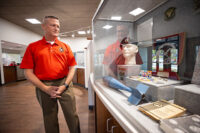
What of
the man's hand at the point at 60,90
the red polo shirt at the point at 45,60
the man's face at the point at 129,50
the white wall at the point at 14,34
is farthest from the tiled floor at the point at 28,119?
the white wall at the point at 14,34

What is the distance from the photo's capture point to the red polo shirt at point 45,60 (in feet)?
3.22

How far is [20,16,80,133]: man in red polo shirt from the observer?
0.98 metres

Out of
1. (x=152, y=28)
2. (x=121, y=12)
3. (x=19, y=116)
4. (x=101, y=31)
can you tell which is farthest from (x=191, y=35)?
(x=19, y=116)

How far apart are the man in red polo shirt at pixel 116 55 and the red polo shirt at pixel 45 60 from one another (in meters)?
0.51

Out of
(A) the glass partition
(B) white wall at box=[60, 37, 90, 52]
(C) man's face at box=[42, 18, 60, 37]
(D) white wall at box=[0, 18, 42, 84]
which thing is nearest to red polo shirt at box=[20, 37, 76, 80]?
(C) man's face at box=[42, 18, 60, 37]

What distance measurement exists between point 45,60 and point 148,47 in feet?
3.18

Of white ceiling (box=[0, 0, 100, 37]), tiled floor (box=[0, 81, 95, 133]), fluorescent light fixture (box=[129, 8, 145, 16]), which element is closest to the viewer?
fluorescent light fixture (box=[129, 8, 145, 16])

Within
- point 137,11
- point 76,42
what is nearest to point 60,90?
point 137,11

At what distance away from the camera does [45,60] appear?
39.3 inches

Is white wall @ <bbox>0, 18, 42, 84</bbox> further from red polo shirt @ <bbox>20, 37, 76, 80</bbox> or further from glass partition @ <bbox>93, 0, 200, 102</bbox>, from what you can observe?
glass partition @ <bbox>93, 0, 200, 102</bbox>

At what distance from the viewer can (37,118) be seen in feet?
6.25

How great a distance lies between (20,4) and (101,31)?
3755mm

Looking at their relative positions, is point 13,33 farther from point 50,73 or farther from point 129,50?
point 129,50

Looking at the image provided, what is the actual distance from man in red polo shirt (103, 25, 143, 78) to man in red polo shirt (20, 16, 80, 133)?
0.47 m
